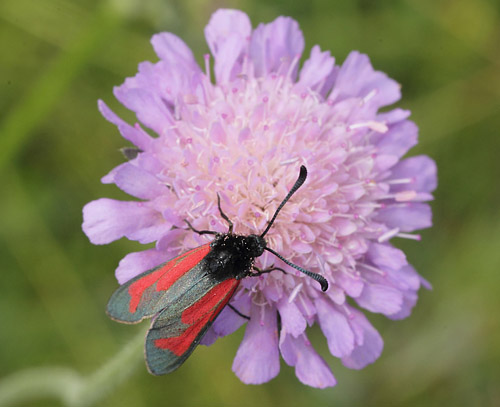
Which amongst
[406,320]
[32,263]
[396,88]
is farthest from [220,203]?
[406,320]

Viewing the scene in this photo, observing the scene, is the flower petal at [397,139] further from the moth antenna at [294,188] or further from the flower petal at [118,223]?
the flower petal at [118,223]

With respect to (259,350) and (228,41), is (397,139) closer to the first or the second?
(228,41)

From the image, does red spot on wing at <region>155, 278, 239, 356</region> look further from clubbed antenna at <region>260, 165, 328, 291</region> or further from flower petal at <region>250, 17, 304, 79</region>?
flower petal at <region>250, 17, 304, 79</region>

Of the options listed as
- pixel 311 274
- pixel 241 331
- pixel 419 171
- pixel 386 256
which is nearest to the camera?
→ pixel 311 274

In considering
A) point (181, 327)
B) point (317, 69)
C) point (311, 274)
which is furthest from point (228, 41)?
point (181, 327)

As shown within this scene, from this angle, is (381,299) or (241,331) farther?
(241,331)

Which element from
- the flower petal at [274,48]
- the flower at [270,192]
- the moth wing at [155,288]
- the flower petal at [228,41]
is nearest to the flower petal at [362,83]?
the flower at [270,192]
